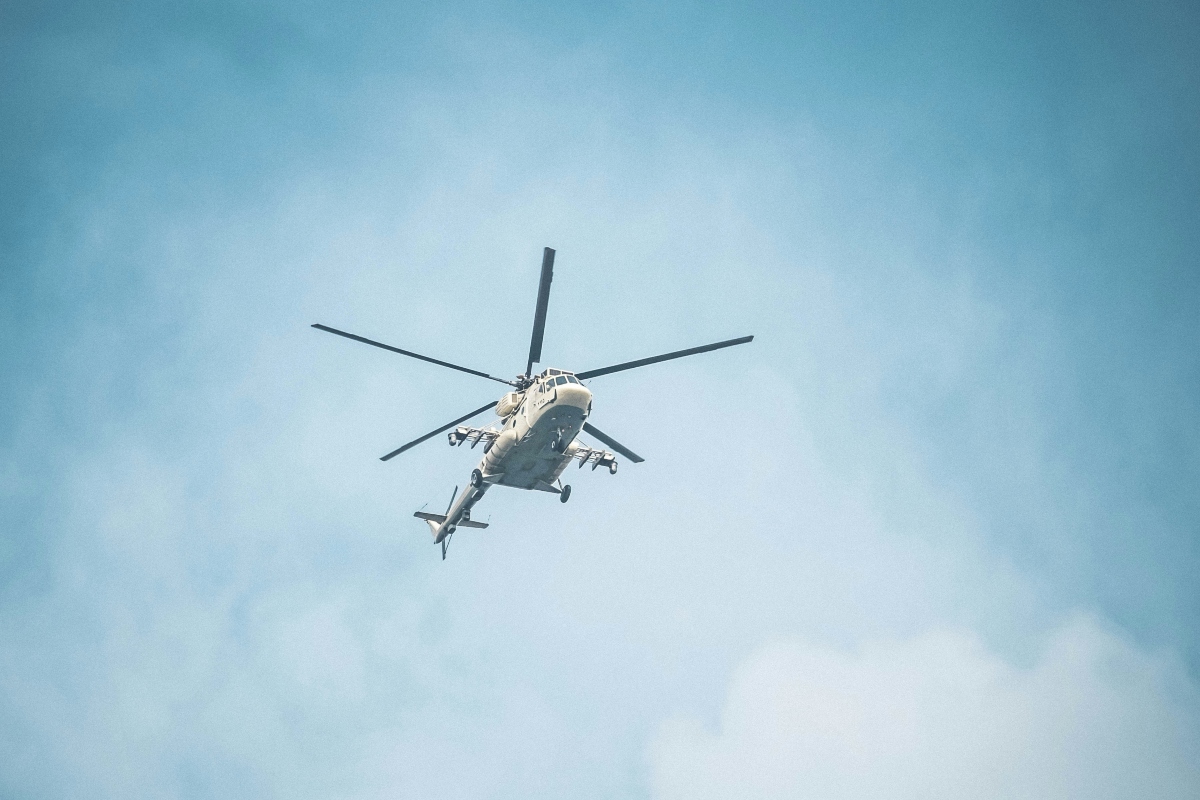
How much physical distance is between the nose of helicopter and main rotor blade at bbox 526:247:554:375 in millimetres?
2522

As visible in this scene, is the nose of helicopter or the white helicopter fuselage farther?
the white helicopter fuselage

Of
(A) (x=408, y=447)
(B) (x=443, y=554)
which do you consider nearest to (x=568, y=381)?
(A) (x=408, y=447)

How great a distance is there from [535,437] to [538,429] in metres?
0.74

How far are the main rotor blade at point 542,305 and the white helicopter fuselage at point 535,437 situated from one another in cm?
108

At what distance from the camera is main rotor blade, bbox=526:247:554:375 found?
33.1 m

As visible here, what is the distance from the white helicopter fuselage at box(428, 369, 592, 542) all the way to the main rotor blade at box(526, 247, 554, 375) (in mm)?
1079

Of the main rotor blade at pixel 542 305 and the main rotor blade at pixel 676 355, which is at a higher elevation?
the main rotor blade at pixel 542 305

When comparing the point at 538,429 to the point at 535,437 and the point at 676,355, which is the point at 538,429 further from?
the point at 676,355

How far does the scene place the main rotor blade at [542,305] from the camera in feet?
109

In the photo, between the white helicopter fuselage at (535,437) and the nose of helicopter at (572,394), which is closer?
the nose of helicopter at (572,394)

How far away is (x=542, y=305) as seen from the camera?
34438 millimetres

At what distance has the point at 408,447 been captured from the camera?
3922cm

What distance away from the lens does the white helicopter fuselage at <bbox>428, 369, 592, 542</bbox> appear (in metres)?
35.6

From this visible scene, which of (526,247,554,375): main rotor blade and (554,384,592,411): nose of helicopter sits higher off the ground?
(526,247,554,375): main rotor blade
